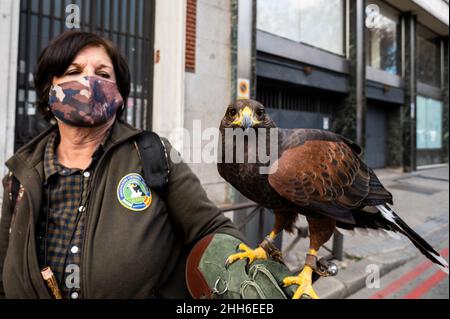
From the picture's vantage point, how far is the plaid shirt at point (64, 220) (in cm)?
126

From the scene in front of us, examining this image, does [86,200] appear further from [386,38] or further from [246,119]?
[386,38]

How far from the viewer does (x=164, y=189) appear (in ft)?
4.75

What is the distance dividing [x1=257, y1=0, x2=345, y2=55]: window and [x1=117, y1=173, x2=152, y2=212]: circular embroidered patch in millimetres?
1096

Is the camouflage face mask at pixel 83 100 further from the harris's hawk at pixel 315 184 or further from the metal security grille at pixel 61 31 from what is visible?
the metal security grille at pixel 61 31

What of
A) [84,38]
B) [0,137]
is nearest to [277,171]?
[84,38]

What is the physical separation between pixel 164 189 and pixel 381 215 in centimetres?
106

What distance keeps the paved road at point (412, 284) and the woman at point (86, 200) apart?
2.78 meters

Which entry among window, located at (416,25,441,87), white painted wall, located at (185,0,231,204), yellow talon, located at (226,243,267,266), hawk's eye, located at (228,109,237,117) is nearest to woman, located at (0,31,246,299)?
white painted wall, located at (185,0,231,204)

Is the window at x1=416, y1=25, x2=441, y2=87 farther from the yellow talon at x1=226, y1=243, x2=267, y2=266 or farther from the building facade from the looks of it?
the yellow talon at x1=226, y1=243, x2=267, y2=266

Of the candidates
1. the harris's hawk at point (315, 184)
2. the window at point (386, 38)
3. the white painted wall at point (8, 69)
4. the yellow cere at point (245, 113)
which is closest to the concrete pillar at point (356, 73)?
the window at point (386, 38)

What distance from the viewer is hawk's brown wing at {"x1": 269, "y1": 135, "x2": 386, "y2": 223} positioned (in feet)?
1.87

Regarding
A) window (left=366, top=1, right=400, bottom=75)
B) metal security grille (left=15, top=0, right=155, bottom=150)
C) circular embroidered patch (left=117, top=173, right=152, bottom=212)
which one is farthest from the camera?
metal security grille (left=15, top=0, right=155, bottom=150)

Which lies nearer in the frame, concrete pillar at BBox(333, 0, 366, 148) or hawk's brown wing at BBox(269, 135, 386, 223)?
hawk's brown wing at BBox(269, 135, 386, 223)
